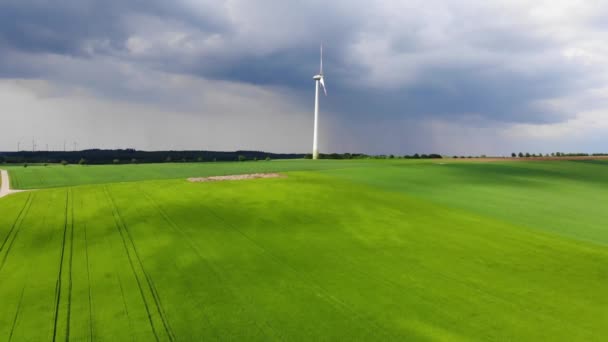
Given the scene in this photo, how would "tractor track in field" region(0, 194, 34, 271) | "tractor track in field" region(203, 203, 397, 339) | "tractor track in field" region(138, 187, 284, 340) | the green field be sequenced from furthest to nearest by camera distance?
"tractor track in field" region(0, 194, 34, 271), "tractor track in field" region(203, 203, 397, 339), the green field, "tractor track in field" region(138, 187, 284, 340)

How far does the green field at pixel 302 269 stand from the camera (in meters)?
9.42

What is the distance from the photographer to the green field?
30.9ft

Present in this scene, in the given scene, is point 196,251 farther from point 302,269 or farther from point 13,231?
point 13,231

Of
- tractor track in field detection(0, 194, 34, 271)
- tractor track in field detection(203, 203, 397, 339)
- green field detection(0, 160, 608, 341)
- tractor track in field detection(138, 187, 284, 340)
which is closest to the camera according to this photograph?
tractor track in field detection(138, 187, 284, 340)

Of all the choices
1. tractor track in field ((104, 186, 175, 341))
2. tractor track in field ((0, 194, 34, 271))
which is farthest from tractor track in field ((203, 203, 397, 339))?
tractor track in field ((0, 194, 34, 271))

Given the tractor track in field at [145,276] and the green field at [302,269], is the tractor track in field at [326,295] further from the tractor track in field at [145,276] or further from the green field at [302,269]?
the tractor track in field at [145,276]

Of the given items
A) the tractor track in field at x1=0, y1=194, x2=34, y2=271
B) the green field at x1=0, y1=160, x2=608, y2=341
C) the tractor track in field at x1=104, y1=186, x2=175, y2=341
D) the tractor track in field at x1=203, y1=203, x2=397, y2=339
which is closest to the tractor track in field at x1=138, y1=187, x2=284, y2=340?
the green field at x1=0, y1=160, x2=608, y2=341

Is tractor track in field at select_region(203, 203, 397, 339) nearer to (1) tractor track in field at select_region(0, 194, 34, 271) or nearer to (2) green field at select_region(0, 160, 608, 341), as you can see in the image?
(2) green field at select_region(0, 160, 608, 341)

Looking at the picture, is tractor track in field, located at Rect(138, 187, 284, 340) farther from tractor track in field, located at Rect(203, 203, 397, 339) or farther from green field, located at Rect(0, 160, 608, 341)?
tractor track in field, located at Rect(203, 203, 397, 339)

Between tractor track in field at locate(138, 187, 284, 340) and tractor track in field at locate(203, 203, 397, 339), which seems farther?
tractor track in field at locate(203, 203, 397, 339)

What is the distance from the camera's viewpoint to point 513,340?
8664mm

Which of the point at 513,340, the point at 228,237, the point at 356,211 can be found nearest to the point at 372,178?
the point at 356,211

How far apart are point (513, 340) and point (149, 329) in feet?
33.0

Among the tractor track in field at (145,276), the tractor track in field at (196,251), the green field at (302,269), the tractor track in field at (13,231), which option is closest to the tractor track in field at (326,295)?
the green field at (302,269)
